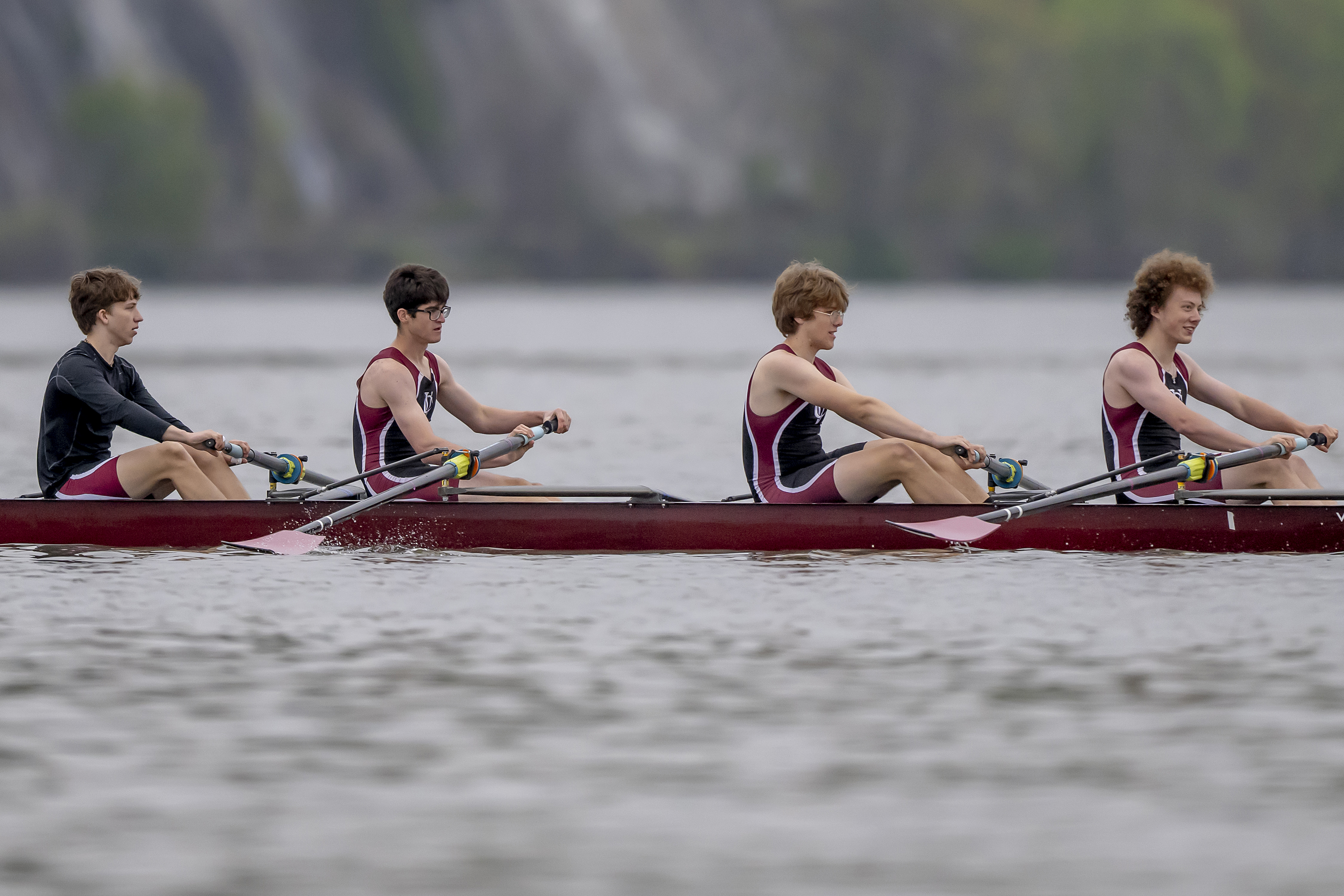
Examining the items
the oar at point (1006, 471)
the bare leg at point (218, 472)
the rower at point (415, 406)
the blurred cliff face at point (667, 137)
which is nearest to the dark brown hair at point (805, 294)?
the oar at point (1006, 471)

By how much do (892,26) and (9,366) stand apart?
7671 centimetres

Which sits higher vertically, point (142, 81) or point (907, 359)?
point (142, 81)

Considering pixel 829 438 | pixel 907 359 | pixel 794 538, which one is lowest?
pixel 794 538

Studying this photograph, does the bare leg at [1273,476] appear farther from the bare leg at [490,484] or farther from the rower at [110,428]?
the rower at [110,428]

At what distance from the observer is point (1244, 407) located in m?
11.3

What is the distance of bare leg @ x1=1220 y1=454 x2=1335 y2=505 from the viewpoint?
38.0 ft

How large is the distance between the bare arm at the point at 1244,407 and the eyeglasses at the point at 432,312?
12.2 feet

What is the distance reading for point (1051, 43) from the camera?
10906 cm

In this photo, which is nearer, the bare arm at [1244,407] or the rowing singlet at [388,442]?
the bare arm at [1244,407]

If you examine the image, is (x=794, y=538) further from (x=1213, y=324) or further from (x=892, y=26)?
(x=892, y=26)

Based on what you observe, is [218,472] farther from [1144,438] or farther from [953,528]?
[1144,438]

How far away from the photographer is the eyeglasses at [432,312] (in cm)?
1142

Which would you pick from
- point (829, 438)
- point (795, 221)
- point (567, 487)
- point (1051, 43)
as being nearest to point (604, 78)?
point (795, 221)

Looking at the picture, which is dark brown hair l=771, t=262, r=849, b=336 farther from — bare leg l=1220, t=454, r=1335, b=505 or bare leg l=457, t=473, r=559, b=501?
bare leg l=1220, t=454, r=1335, b=505
